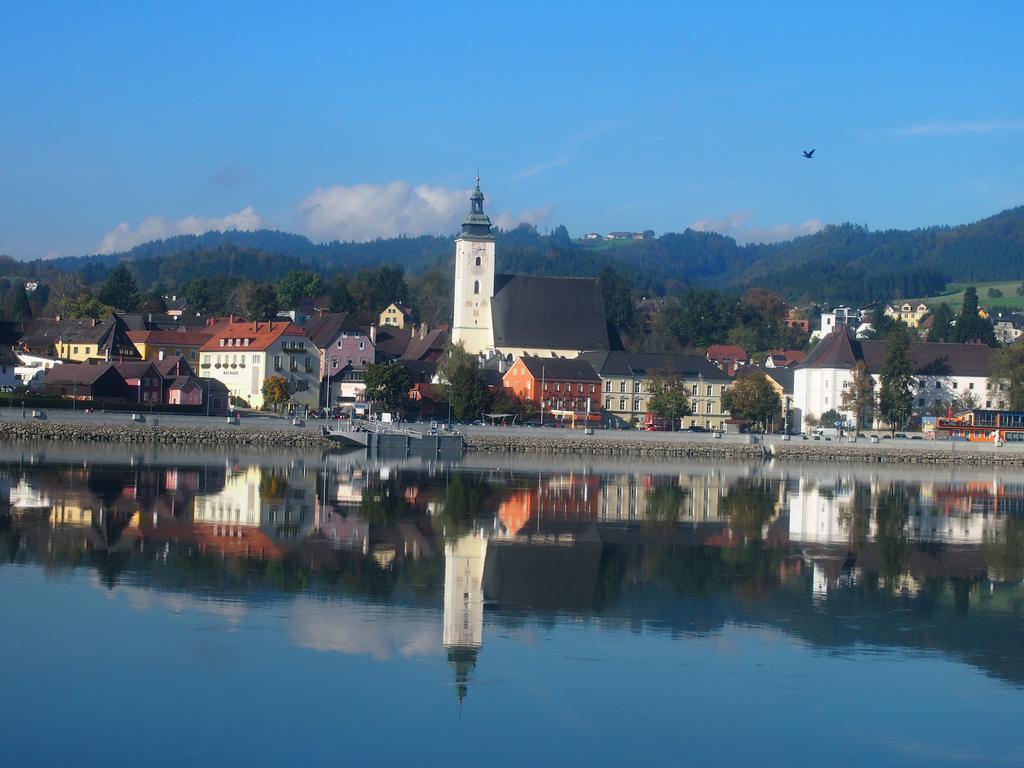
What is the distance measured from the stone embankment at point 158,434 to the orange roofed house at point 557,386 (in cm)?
1913

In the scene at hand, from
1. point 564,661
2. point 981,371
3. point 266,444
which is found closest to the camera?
point 564,661

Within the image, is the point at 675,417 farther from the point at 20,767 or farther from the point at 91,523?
the point at 20,767

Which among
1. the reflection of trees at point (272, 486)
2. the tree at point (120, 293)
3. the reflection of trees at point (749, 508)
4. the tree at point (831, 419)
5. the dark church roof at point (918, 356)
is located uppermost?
the tree at point (120, 293)

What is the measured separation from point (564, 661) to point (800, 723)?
2916 mm

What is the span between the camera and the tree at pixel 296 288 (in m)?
116

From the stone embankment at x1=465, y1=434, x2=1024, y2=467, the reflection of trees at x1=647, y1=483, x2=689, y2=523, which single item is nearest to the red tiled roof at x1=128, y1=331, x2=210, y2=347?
the stone embankment at x1=465, y1=434, x2=1024, y2=467

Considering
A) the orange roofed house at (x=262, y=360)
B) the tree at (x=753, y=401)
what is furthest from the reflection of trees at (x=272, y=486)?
the tree at (x=753, y=401)

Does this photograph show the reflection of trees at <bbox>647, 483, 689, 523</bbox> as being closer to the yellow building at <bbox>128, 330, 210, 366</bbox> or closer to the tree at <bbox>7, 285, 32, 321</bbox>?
the yellow building at <bbox>128, 330, 210, 366</bbox>

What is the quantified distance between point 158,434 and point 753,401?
109 ft

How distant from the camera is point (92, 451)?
1839 inches

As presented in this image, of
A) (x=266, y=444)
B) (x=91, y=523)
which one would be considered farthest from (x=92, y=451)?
(x=91, y=523)

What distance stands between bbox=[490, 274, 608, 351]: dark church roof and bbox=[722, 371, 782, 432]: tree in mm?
10020

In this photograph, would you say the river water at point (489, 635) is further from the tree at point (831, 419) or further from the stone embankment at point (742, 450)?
the tree at point (831, 419)

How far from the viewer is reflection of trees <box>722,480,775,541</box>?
3017 cm
